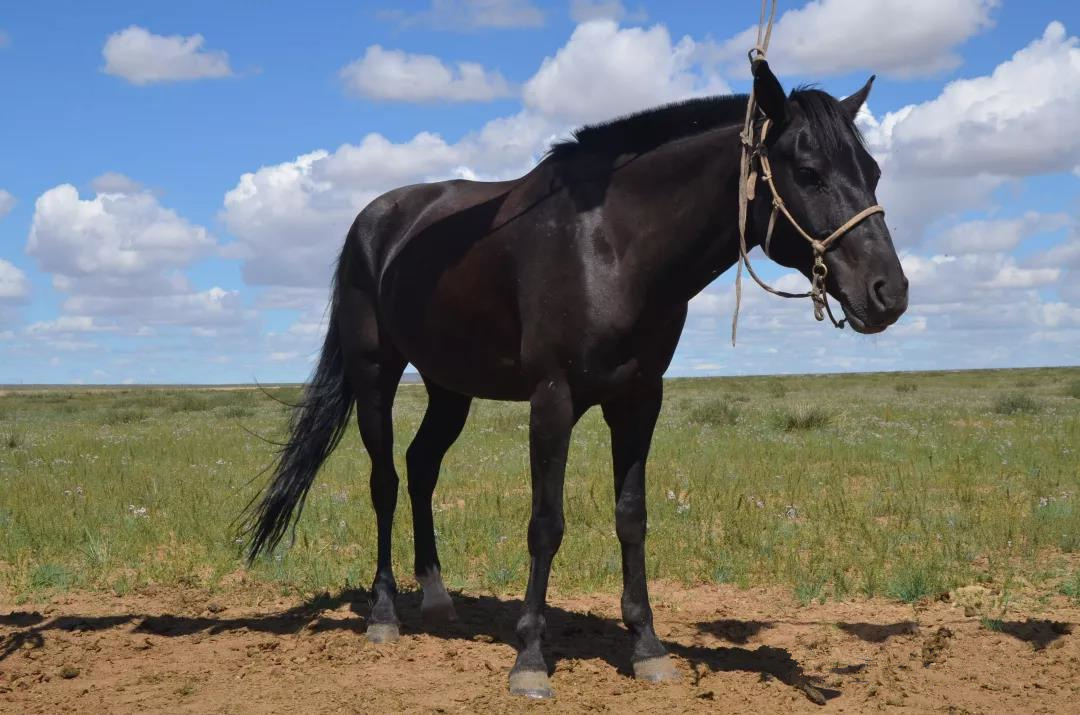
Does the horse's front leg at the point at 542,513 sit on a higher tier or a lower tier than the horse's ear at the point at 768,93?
lower

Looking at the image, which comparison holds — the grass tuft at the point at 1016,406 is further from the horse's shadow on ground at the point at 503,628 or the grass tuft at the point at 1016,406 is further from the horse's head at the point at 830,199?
the horse's head at the point at 830,199

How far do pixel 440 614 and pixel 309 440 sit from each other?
1673mm

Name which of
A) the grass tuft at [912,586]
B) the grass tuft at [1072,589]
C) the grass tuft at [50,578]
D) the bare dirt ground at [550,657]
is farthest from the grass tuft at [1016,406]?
the grass tuft at [50,578]

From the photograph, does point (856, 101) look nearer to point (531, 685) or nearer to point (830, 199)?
point (830, 199)

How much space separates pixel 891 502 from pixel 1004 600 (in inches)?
131

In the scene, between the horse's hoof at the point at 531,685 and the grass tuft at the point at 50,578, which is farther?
the grass tuft at the point at 50,578

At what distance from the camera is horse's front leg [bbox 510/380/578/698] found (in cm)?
466

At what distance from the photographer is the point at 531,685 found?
4.62m

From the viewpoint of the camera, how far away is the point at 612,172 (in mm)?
4945

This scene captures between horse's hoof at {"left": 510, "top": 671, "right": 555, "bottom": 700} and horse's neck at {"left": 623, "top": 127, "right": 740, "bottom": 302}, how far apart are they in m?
1.98

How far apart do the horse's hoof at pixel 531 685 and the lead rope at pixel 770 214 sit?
1899 millimetres

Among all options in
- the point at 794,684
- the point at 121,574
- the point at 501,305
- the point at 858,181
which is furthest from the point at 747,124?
the point at 121,574

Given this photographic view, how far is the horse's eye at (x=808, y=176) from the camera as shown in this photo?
4.21 meters

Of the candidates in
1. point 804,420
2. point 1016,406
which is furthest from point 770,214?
point 1016,406
